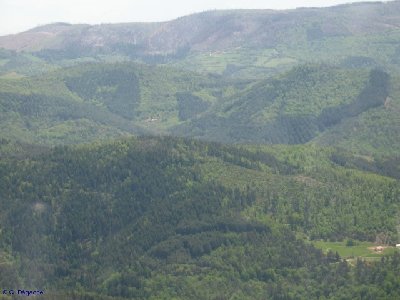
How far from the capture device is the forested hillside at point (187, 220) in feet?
433

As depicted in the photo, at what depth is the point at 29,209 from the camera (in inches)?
6398

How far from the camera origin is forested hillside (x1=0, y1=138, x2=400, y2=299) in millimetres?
132000

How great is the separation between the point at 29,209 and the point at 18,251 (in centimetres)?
1267

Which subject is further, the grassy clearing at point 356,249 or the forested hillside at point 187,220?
the grassy clearing at point 356,249

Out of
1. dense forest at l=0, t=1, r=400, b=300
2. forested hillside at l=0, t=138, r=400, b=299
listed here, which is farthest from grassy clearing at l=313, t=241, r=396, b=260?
forested hillside at l=0, t=138, r=400, b=299

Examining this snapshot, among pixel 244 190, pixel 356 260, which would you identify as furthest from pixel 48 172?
pixel 356 260

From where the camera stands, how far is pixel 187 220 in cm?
15450

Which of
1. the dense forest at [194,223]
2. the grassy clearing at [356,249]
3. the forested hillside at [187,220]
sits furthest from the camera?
the grassy clearing at [356,249]

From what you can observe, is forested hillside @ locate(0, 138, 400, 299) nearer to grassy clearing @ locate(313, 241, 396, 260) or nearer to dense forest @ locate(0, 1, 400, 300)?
dense forest @ locate(0, 1, 400, 300)

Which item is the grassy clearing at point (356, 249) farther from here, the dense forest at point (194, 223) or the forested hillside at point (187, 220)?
the forested hillside at point (187, 220)

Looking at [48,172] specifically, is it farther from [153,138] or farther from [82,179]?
[153,138]

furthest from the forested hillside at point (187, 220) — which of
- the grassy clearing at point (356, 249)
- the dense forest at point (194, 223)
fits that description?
the grassy clearing at point (356, 249)

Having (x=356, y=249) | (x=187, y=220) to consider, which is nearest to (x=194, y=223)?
(x=187, y=220)

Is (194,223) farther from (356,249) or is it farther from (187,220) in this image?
(356,249)
